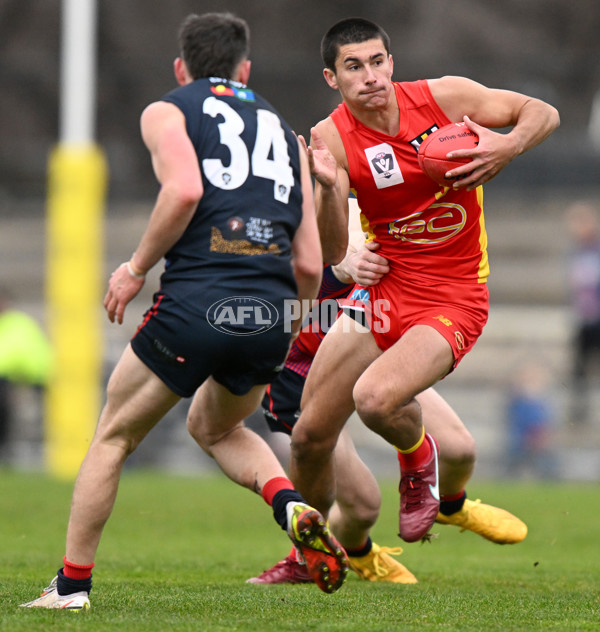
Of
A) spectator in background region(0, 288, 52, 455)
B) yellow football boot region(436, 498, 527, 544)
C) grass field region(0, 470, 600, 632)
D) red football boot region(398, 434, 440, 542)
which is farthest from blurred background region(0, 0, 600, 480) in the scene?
red football boot region(398, 434, 440, 542)

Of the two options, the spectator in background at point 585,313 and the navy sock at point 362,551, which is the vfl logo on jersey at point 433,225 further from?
the spectator in background at point 585,313

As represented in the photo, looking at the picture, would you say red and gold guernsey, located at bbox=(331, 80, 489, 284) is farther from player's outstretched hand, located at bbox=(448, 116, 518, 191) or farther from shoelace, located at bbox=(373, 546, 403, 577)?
shoelace, located at bbox=(373, 546, 403, 577)

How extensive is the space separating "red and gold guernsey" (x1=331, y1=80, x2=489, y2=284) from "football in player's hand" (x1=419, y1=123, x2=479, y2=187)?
14cm

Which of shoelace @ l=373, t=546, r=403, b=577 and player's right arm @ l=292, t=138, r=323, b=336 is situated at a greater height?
player's right arm @ l=292, t=138, r=323, b=336

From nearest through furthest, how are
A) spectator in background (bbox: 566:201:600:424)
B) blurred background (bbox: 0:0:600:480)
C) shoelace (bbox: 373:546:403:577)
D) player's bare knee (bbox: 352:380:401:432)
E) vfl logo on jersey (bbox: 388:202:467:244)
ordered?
player's bare knee (bbox: 352:380:401:432)
vfl logo on jersey (bbox: 388:202:467:244)
shoelace (bbox: 373:546:403:577)
spectator in background (bbox: 566:201:600:424)
blurred background (bbox: 0:0:600:480)

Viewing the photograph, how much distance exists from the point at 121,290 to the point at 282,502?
1034mm

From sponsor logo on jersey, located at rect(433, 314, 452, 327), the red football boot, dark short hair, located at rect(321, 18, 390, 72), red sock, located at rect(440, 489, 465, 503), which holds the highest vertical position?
dark short hair, located at rect(321, 18, 390, 72)

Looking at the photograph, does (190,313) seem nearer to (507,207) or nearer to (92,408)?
(92,408)

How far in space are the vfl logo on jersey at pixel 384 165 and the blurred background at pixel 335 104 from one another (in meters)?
11.5

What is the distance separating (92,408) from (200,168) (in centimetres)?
1139

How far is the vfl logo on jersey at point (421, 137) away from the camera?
5.69 metres

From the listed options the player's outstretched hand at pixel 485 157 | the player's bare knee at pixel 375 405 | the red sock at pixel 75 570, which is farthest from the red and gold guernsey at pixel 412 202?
the red sock at pixel 75 570

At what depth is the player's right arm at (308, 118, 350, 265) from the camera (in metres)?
5.55

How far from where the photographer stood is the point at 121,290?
4668 mm
